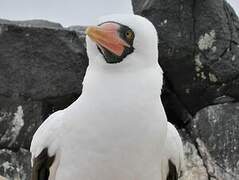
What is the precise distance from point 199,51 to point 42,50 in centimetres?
194

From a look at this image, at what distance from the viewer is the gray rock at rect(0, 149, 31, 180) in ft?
22.3

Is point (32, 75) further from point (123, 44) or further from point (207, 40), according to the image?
point (123, 44)

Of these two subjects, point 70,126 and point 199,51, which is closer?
point 70,126

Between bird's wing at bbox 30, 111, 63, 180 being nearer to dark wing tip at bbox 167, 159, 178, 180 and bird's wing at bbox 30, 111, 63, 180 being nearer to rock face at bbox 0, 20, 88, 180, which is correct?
dark wing tip at bbox 167, 159, 178, 180

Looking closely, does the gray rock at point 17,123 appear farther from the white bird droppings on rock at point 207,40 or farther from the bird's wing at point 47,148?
the bird's wing at point 47,148

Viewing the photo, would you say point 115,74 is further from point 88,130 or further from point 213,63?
point 213,63

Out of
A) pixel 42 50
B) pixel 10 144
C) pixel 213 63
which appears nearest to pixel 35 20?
pixel 42 50

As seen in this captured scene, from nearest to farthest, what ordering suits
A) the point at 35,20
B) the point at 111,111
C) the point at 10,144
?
the point at 111,111, the point at 10,144, the point at 35,20

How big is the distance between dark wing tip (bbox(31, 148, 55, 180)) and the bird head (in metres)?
0.51

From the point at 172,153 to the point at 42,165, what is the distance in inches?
24.8

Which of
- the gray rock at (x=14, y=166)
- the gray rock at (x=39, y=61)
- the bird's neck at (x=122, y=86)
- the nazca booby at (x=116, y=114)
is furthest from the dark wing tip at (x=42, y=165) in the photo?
the gray rock at (x=39, y=61)

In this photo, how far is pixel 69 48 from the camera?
23.9 feet

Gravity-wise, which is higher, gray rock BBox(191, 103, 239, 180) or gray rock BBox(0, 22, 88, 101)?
gray rock BBox(0, 22, 88, 101)

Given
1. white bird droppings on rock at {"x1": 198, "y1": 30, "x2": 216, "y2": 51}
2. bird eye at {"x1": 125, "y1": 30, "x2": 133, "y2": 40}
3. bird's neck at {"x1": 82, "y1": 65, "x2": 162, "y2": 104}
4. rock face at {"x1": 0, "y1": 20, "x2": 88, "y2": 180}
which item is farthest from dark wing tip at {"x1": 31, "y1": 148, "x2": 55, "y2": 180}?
white bird droppings on rock at {"x1": 198, "y1": 30, "x2": 216, "y2": 51}
